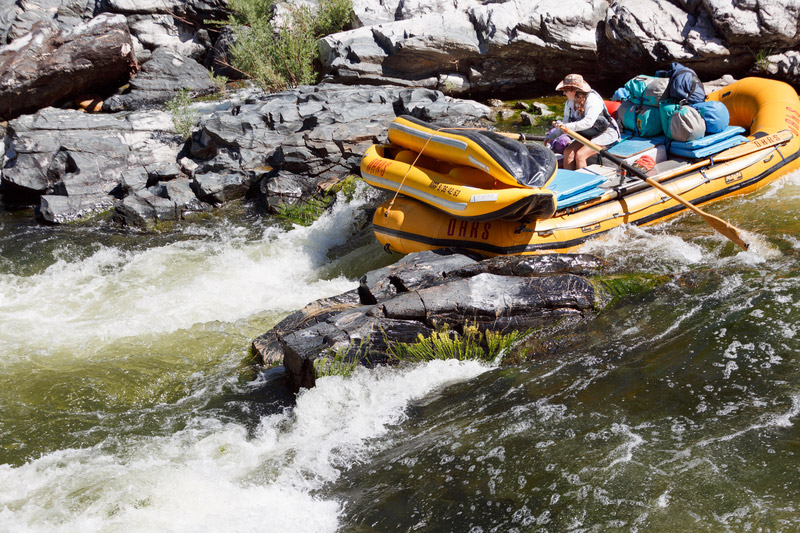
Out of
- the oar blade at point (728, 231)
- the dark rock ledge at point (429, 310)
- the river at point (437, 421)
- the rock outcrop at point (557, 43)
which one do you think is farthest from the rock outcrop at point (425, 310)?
the rock outcrop at point (557, 43)

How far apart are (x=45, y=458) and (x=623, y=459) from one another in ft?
11.4

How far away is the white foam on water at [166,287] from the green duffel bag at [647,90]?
3.66 m

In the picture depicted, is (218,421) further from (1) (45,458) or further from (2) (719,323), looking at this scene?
(2) (719,323)

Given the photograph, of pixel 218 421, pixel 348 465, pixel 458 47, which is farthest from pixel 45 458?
pixel 458 47

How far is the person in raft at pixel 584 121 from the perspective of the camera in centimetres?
682

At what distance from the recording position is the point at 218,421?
4.38 meters

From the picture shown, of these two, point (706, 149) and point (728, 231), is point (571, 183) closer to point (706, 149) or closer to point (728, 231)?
point (728, 231)

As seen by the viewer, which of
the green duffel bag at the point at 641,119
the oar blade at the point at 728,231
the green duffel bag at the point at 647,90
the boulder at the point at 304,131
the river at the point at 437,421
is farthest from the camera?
the boulder at the point at 304,131

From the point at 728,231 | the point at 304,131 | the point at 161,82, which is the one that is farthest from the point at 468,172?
the point at 161,82

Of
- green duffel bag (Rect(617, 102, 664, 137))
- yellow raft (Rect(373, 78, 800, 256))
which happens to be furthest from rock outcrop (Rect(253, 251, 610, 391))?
green duffel bag (Rect(617, 102, 664, 137))

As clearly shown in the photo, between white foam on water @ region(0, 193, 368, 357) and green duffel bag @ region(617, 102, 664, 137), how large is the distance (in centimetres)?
352

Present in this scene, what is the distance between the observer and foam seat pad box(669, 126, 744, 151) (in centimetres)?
678

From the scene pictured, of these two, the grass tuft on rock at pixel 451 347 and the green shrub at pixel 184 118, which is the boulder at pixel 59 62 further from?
the grass tuft on rock at pixel 451 347

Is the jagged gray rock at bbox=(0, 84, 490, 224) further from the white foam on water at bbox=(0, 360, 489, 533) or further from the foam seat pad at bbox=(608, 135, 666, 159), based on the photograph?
the white foam on water at bbox=(0, 360, 489, 533)
